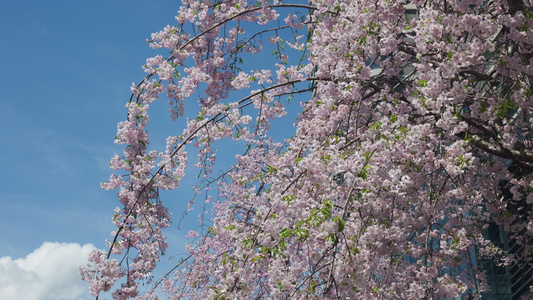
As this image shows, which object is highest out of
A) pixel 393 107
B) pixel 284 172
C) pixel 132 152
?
pixel 132 152

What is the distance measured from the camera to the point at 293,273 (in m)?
6.34

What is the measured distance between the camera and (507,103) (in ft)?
19.6

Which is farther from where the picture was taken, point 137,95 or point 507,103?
point 137,95

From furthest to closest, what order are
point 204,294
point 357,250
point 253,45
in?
point 204,294 → point 253,45 → point 357,250

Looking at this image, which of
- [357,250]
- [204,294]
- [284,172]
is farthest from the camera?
[204,294]

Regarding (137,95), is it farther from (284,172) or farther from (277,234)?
(277,234)

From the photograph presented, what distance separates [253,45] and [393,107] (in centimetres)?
329

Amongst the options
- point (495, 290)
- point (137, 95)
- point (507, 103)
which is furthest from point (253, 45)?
point (495, 290)

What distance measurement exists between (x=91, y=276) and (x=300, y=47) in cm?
542

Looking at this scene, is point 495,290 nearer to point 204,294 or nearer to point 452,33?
point 204,294

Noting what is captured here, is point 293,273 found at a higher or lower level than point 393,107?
lower

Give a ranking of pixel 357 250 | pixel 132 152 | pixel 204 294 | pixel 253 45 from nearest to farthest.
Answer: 1. pixel 357 250
2. pixel 132 152
3. pixel 253 45
4. pixel 204 294

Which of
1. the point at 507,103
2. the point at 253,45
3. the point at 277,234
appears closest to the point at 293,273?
the point at 277,234

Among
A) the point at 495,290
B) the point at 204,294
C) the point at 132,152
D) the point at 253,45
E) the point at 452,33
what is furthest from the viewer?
the point at 495,290
